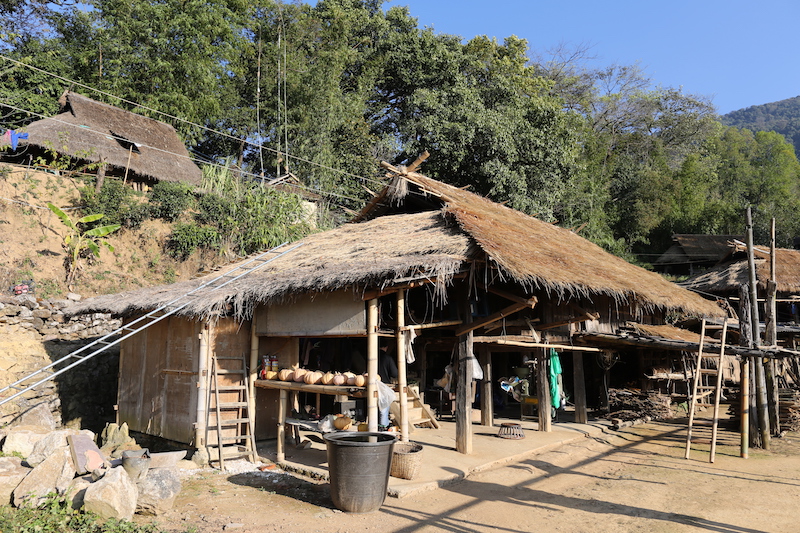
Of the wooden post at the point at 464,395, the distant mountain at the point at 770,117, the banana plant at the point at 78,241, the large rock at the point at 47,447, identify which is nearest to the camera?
the large rock at the point at 47,447

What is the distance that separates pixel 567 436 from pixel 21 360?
11.7m

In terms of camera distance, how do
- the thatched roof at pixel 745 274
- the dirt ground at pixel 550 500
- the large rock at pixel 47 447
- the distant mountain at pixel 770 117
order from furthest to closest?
the distant mountain at pixel 770 117
the thatched roof at pixel 745 274
the large rock at pixel 47 447
the dirt ground at pixel 550 500

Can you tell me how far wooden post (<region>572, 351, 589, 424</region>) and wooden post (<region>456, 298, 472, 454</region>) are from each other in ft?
13.9

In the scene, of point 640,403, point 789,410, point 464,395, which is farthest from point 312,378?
point 789,410

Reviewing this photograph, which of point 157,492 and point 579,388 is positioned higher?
point 579,388

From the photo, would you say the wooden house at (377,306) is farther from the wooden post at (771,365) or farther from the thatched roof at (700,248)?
the thatched roof at (700,248)

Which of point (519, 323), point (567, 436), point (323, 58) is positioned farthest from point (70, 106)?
point (567, 436)

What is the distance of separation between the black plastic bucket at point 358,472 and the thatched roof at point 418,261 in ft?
7.52

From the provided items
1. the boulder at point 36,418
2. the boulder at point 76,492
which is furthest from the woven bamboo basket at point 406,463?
the boulder at point 36,418

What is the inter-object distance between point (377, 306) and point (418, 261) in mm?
1031

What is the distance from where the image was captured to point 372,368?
751cm

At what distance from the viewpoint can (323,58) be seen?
978 inches

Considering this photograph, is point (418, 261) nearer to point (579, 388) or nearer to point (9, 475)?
point (9, 475)

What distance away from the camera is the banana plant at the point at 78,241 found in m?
15.5
